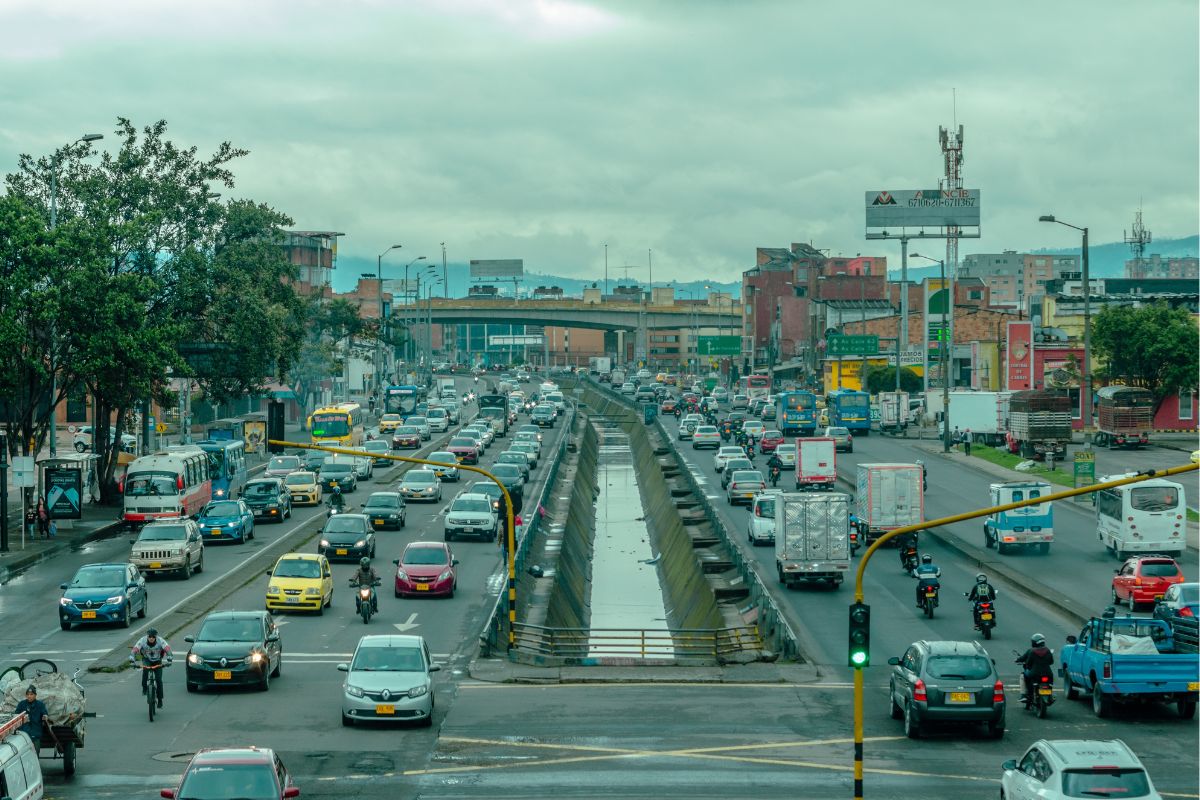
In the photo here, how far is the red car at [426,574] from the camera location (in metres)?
47.0

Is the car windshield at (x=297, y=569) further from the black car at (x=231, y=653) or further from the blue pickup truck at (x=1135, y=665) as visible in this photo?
the blue pickup truck at (x=1135, y=665)

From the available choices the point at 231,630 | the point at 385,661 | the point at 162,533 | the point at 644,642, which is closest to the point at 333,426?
the point at 162,533

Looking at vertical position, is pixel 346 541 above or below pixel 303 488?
below

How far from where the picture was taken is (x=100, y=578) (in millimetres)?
41625

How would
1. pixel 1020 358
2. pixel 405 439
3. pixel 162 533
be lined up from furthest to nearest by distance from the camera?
pixel 1020 358 → pixel 405 439 → pixel 162 533

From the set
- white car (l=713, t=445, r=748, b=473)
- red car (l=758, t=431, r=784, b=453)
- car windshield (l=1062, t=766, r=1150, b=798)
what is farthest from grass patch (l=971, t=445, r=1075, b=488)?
car windshield (l=1062, t=766, r=1150, b=798)

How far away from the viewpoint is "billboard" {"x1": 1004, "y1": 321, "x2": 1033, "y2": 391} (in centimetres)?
11669

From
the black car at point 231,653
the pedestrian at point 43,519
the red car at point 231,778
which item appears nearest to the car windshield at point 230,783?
the red car at point 231,778

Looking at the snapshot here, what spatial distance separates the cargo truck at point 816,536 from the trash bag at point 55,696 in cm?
2667

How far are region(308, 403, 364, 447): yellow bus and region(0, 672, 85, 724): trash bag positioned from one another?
2489 inches

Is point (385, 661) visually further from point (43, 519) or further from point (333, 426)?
point (333, 426)

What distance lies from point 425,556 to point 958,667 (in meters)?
22.0

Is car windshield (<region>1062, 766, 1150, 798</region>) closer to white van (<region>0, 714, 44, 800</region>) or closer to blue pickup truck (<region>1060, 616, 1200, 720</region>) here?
blue pickup truck (<region>1060, 616, 1200, 720</region>)

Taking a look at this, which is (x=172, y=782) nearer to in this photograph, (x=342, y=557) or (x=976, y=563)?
(x=342, y=557)
